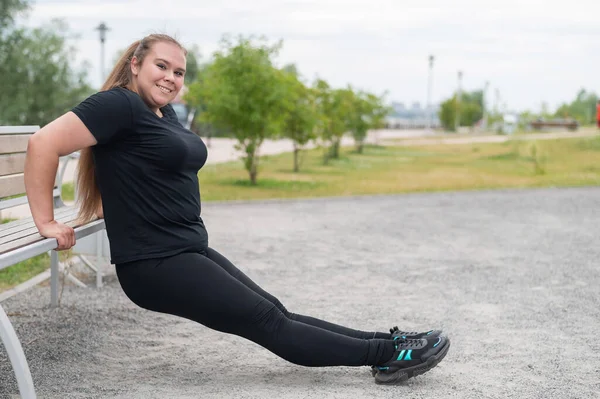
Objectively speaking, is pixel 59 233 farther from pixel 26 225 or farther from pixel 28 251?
pixel 26 225

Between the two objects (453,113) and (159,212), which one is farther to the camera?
(453,113)

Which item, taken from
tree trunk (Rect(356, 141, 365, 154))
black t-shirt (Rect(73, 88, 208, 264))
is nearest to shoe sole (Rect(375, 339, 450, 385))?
black t-shirt (Rect(73, 88, 208, 264))

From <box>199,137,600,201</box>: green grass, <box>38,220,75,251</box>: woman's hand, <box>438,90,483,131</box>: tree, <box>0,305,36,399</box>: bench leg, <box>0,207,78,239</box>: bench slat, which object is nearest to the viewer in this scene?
<box>0,305,36,399</box>: bench leg

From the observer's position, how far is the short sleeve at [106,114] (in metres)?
3.34

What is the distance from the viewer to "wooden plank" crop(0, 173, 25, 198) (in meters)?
4.55

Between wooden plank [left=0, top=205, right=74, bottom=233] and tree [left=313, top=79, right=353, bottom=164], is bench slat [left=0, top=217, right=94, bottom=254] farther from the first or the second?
tree [left=313, top=79, right=353, bottom=164]

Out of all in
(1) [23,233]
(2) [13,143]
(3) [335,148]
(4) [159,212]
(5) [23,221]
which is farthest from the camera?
(3) [335,148]

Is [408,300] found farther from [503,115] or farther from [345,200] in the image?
[503,115]

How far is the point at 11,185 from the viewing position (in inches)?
183

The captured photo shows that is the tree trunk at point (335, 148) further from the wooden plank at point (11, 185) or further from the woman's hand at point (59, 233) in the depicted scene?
the woman's hand at point (59, 233)

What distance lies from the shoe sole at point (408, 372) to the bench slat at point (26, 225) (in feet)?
5.91

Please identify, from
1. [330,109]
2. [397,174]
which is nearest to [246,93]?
[397,174]

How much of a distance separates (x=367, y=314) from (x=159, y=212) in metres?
2.30

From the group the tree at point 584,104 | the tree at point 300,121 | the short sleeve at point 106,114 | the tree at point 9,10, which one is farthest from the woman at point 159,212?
the tree at point 584,104
